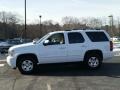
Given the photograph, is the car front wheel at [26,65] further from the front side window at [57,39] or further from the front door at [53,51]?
the front side window at [57,39]

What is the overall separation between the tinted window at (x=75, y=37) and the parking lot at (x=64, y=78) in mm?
1386

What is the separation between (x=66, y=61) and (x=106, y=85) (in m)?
4.32

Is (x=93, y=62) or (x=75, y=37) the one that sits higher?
(x=75, y=37)

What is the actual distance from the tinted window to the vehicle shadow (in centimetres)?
131

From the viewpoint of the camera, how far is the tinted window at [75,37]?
15992 mm

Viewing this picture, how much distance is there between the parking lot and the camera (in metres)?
11.7

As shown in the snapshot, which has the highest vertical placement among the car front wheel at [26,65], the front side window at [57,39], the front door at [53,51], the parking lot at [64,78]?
the front side window at [57,39]

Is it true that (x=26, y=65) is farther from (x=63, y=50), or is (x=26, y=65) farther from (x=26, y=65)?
(x=63, y=50)

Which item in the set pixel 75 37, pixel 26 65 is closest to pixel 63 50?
pixel 75 37

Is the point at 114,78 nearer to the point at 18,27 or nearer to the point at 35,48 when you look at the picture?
the point at 35,48

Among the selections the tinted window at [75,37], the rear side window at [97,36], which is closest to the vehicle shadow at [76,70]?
the tinted window at [75,37]

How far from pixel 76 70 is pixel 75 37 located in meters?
1.56

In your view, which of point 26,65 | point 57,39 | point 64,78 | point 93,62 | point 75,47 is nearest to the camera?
point 64,78

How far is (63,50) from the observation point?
1576 centimetres
